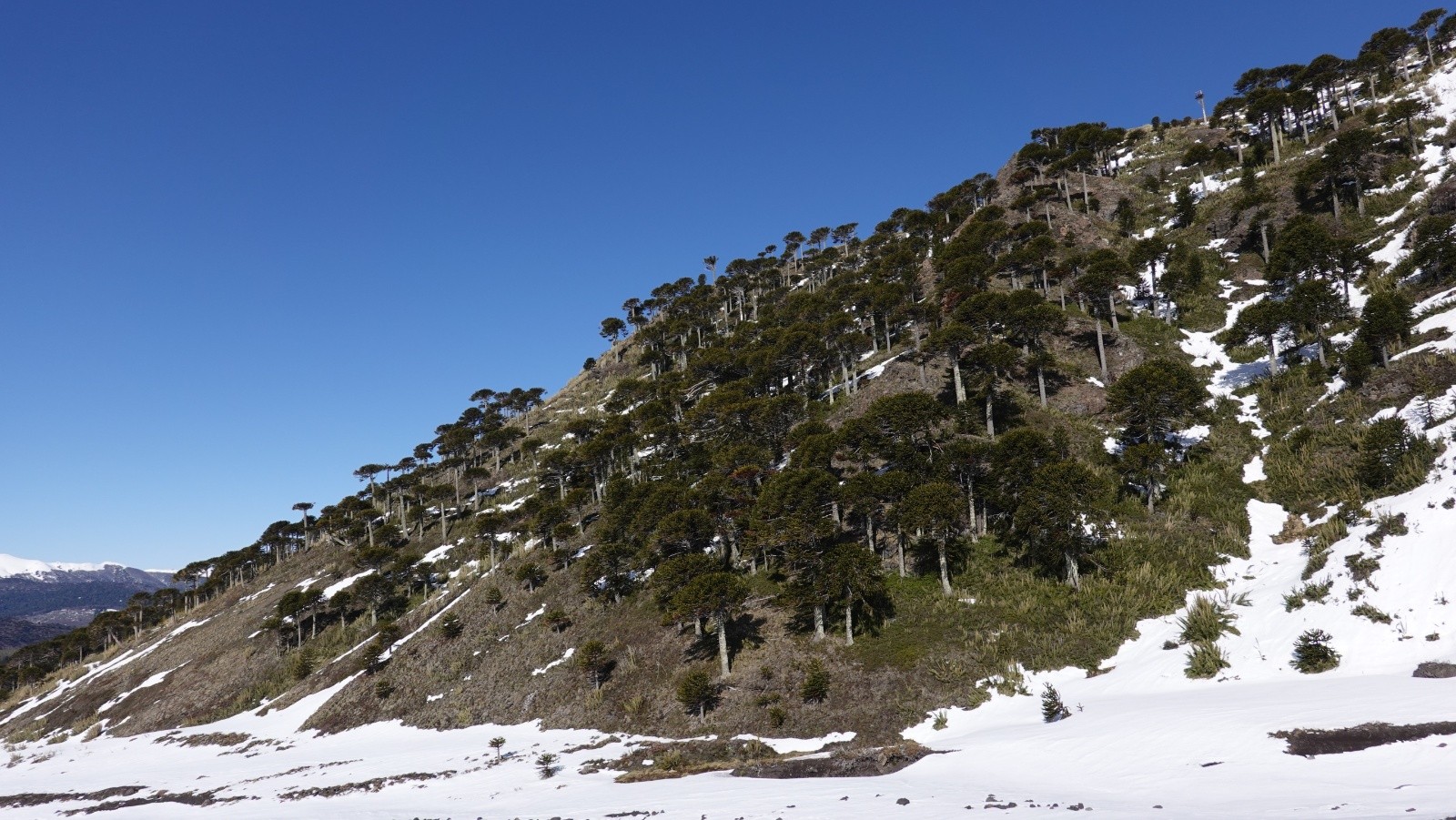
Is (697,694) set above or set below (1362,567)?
below

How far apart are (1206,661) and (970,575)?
12312 millimetres

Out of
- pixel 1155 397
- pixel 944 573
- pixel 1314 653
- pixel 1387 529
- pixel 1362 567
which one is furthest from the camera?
pixel 1155 397

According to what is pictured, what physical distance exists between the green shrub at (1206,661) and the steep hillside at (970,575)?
16 centimetres

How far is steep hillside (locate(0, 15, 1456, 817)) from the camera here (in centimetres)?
1920

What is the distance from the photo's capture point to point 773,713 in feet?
90.4

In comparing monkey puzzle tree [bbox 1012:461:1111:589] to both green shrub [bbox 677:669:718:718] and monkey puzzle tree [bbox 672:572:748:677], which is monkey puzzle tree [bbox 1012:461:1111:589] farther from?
green shrub [bbox 677:669:718:718]

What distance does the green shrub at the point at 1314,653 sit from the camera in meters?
20.0

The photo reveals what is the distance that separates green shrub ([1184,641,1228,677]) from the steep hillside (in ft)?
0.53

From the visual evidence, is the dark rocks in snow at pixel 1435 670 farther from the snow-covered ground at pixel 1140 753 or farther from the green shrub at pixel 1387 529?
the green shrub at pixel 1387 529

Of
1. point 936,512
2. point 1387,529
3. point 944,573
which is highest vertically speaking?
point 936,512

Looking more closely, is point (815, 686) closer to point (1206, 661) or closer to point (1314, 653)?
point (1206, 661)

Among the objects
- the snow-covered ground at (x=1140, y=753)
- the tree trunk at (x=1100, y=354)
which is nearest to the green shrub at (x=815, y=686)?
the snow-covered ground at (x=1140, y=753)

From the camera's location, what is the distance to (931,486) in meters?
33.3

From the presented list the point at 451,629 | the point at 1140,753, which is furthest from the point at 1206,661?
the point at 451,629
